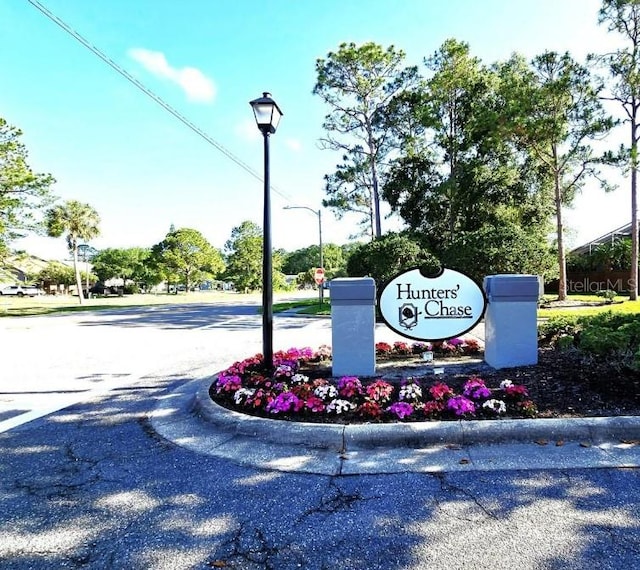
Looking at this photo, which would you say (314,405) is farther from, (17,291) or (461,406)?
(17,291)

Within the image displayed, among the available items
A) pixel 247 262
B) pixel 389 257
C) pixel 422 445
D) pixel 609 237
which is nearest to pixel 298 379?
pixel 422 445

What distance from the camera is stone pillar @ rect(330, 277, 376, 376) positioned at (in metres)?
4.77

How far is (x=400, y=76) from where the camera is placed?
20938 mm

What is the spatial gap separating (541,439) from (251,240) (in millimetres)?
52832

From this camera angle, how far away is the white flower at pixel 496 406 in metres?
3.54

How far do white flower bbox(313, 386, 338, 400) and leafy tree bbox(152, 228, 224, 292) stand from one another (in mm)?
50985

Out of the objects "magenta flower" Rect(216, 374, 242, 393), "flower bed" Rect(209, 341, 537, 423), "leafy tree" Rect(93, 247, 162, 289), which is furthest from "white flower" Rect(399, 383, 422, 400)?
"leafy tree" Rect(93, 247, 162, 289)

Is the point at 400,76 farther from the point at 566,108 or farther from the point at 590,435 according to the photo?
the point at 590,435

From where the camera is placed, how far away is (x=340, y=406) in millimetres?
3695

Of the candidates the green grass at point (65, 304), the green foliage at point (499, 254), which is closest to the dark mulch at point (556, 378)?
the green foliage at point (499, 254)

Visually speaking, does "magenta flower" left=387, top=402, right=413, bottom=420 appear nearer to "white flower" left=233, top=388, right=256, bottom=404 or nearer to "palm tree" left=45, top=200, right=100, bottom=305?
"white flower" left=233, top=388, right=256, bottom=404

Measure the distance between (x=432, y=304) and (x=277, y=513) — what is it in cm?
341

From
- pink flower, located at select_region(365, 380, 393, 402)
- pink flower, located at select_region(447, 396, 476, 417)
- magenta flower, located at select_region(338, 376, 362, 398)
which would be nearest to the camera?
pink flower, located at select_region(447, 396, 476, 417)

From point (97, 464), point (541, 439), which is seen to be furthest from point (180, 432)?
point (541, 439)
